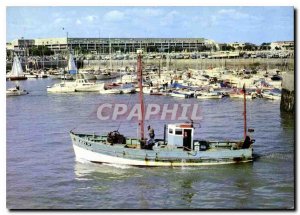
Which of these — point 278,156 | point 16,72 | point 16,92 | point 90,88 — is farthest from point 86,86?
point 278,156

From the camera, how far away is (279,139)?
1131 centimetres

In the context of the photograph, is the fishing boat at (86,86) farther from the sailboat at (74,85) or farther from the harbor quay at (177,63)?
the harbor quay at (177,63)

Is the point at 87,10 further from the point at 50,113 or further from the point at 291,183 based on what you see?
the point at 291,183

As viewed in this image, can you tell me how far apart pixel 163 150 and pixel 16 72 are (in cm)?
254

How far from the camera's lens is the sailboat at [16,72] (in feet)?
34.1

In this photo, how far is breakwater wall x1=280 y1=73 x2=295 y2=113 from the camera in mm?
9672

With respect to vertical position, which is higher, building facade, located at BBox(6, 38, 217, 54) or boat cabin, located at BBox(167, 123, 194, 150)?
building facade, located at BBox(6, 38, 217, 54)

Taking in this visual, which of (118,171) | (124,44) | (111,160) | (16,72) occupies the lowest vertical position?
(118,171)

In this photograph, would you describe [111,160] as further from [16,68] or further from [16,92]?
[16,68]

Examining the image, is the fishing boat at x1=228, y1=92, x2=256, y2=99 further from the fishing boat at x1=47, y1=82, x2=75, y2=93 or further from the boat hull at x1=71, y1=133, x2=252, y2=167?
the fishing boat at x1=47, y1=82, x2=75, y2=93

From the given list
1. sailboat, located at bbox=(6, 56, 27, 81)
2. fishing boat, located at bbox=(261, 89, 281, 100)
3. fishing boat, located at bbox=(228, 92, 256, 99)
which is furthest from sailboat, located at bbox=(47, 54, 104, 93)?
fishing boat, located at bbox=(261, 89, 281, 100)

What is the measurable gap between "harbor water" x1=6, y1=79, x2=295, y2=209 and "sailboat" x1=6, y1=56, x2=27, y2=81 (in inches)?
10.2

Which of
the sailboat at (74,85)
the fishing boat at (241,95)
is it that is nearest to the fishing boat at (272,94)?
the fishing boat at (241,95)

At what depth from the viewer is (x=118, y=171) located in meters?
10.7
